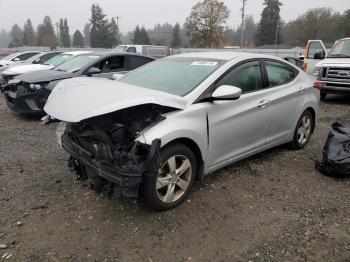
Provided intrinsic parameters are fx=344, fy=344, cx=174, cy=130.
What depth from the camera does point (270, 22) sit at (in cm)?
6531

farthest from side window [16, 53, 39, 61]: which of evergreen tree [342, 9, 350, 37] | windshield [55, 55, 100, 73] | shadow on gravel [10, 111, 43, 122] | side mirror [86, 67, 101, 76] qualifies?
evergreen tree [342, 9, 350, 37]

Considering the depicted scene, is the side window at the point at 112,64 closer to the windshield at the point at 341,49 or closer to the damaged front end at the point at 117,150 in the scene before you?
the damaged front end at the point at 117,150

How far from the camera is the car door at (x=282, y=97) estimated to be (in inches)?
188

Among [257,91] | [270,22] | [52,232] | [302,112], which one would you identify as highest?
[270,22]

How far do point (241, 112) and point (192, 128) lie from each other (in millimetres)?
889

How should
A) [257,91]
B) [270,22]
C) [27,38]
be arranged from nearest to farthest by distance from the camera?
[257,91]
[270,22]
[27,38]

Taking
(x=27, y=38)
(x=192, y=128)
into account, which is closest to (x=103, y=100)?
(x=192, y=128)

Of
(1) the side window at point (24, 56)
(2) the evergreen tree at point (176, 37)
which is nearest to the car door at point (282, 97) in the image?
(1) the side window at point (24, 56)

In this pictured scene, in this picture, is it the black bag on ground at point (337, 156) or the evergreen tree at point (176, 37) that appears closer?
the black bag on ground at point (337, 156)

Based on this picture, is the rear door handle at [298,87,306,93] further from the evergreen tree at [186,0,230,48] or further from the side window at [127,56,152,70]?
the evergreen tree at [186,0,230,48]

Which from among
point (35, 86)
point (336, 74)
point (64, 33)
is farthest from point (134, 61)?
point (64, 33)

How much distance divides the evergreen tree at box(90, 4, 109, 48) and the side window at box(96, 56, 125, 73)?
72593 mm

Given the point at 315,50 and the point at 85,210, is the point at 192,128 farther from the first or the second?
the point at 315,50

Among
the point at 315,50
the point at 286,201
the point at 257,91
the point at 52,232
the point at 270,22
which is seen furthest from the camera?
the point at 270,22
